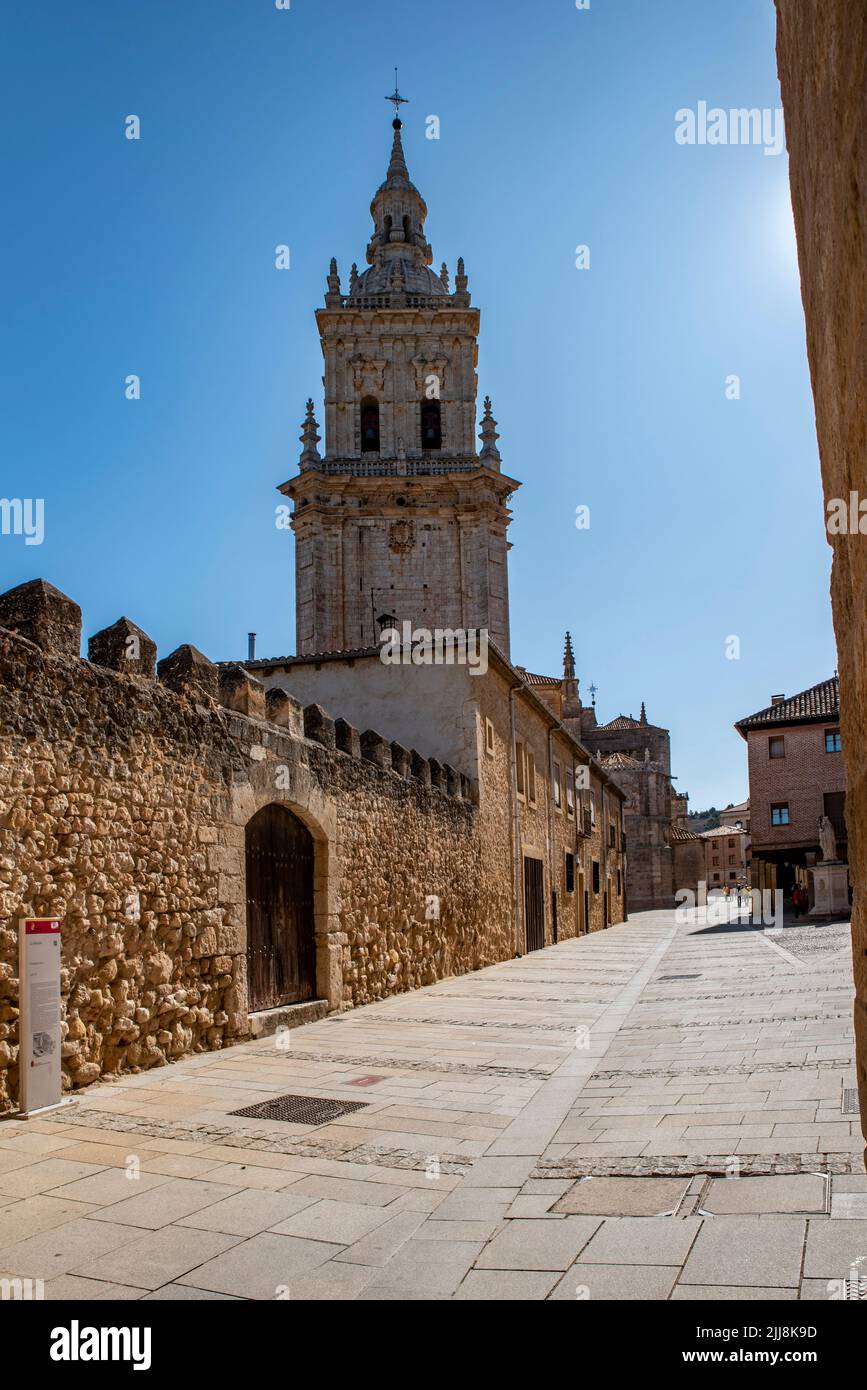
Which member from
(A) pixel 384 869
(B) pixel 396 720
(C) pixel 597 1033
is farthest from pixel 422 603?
(C) pixel 597 1033

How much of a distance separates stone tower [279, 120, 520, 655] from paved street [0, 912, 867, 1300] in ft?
97.3

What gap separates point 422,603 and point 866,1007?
3613 centimetres

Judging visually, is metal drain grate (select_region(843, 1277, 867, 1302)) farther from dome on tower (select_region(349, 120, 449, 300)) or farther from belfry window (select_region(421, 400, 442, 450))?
dome on tower (select_region(349, 120, 449, 300))

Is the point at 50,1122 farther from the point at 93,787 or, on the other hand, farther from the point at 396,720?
the point at 396,720

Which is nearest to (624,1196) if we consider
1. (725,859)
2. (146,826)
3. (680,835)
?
(146,826)

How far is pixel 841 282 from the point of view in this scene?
1.98 m

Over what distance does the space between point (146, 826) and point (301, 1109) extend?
2392 mm

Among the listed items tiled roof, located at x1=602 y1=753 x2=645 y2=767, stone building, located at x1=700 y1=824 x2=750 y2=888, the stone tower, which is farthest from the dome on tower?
stone building, located at x1=700 y1=824 x2=750 y2=888

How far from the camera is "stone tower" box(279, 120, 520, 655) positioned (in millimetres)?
37719

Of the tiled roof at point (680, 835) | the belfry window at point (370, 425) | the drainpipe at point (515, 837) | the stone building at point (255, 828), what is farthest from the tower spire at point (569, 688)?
the drainpipe at point (515, 837)

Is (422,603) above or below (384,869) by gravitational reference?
above

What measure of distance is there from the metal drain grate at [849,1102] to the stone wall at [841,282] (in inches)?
128

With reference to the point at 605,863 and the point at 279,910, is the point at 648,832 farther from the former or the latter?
the point at 279,910
